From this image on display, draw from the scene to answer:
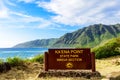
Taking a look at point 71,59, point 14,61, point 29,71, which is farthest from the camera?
point 14,61

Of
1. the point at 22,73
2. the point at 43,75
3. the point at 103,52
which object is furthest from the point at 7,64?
the point at 103,52

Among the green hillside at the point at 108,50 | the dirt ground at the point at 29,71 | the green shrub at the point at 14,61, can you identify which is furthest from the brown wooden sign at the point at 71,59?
the green hillside at the point at 108,50

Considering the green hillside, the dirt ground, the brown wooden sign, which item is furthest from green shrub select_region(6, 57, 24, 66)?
the green hillside

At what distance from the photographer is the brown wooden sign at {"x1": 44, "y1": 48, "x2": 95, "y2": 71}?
16.3m

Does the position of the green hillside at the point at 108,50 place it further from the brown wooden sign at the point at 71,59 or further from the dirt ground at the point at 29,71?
the brown wooden sign at the point at 71,59

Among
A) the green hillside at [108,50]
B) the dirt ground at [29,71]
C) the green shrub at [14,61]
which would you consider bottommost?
the dirt ground at [29,71]

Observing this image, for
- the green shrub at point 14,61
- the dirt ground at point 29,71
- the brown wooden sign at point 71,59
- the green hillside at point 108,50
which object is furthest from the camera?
the green hillside at point 108,50

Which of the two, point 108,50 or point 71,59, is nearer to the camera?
point 71,59

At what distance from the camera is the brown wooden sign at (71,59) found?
1628cm

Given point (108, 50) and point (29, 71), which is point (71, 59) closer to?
point (29, 71)

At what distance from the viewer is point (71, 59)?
16375 millimetres

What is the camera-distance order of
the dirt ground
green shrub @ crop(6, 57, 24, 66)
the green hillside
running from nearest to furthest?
1. the dirt ground
2. green shrub @ crop(6, 57, 24, 66)
3. the green hillside

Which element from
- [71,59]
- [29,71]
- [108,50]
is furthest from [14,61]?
[108,50]

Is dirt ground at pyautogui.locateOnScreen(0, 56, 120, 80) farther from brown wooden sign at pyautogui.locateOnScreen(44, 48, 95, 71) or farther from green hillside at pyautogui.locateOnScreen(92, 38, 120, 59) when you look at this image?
green hillside at pyautogui.locateOnScreen(92, 38, 120, 59)
